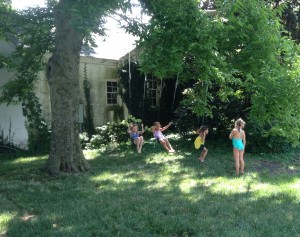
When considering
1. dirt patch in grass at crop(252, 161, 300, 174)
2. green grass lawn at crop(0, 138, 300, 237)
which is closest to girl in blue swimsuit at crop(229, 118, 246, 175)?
green grass lawn at crop(0, 138, 300, 237)

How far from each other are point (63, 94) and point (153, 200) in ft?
13.2

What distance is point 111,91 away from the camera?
1933cm

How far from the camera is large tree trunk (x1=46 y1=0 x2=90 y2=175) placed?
948 centimetres

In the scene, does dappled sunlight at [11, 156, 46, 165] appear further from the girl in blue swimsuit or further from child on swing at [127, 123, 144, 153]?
the girl in blue swimsuit

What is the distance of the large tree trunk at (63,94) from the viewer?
31.1 feet

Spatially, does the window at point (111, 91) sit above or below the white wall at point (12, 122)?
above

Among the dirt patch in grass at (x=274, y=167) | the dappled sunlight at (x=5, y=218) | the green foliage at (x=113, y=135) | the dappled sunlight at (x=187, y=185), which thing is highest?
the green foliage at (x=113, y=135)

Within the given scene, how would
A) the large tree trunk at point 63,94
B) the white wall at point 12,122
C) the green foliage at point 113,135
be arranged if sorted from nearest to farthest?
the large tree trunk at point 63,94
the white wall at point 12,122
the green foliage at point 113,135

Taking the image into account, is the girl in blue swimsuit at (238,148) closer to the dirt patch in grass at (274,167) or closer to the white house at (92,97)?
the dirt patch in grass at (274,167)

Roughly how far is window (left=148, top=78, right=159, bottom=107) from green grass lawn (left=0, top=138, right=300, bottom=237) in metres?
8.02

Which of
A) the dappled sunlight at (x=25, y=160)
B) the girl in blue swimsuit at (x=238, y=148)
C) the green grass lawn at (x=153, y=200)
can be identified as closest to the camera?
the green grass lawn at (x=153, y=200)

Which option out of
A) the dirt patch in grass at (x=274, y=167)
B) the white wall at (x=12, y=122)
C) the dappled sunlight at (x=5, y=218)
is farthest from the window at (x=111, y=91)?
the dappled sunlight at (x=5, y=218)

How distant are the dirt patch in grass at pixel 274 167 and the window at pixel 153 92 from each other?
28.2 feet

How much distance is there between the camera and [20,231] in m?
5.32
